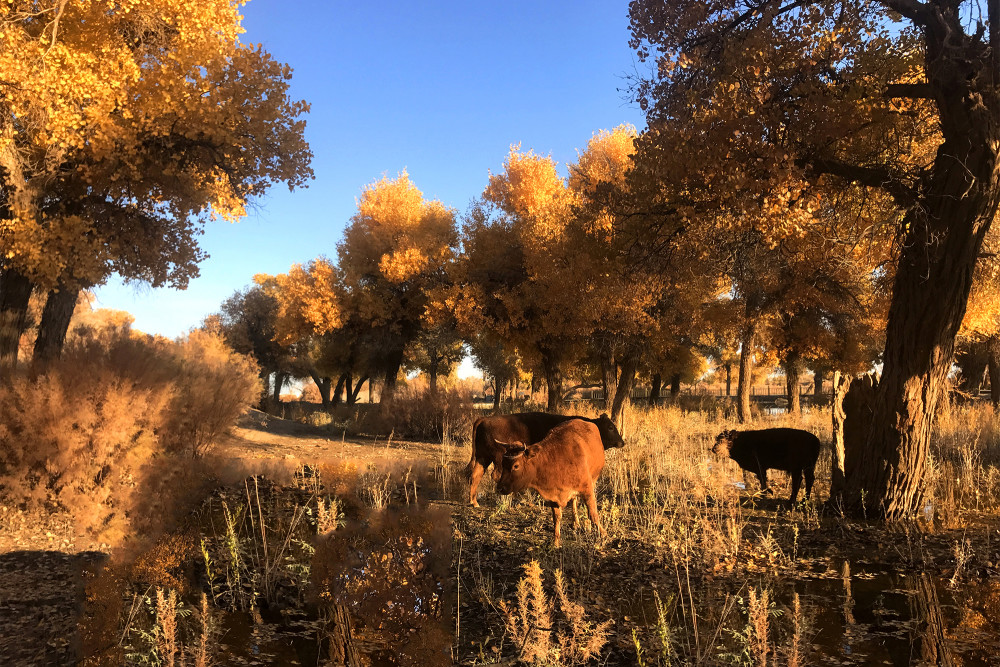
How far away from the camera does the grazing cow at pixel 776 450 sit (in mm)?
7816

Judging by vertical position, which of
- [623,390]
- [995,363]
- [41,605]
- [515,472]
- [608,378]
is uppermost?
[995,363]

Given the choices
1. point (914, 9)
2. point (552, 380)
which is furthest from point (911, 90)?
point (552, 380)

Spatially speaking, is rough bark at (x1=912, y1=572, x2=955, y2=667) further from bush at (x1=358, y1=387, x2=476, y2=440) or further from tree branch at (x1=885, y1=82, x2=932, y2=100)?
bush at (x1=358, y1=387, x2=476, y2=440)

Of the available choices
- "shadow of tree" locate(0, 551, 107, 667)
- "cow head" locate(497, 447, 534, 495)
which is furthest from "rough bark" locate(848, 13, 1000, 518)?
"shadow of tree" locate(0, 551, 107, 667)

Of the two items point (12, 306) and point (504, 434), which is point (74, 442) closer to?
point (504, 434)

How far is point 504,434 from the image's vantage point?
8.20 metres

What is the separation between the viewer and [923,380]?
7387mm

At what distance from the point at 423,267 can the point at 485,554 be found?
58.7 feet

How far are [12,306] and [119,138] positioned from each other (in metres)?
4.41

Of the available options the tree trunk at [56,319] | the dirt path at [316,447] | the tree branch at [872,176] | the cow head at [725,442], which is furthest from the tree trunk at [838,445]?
the tree trunk at [56,319]

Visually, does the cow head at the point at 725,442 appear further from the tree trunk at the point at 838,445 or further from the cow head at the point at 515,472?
the cow head at the point at 515,472

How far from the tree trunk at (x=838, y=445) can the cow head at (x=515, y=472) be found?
491 centimetres

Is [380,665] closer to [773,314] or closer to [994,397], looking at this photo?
[773,314]

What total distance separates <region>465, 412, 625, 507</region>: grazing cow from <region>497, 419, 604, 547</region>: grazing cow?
1.99m
